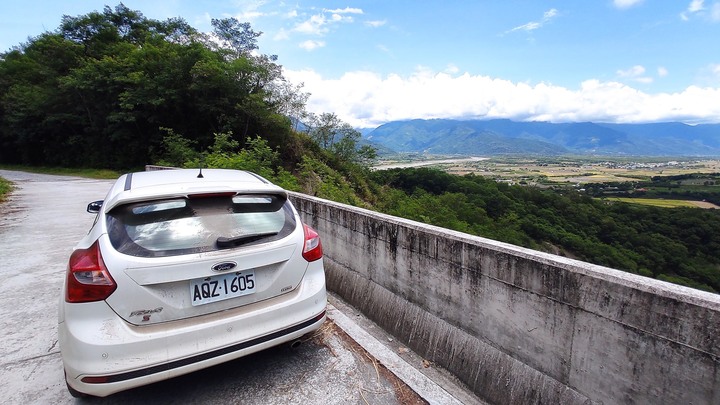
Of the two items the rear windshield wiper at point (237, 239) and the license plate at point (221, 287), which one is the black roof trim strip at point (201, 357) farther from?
the rear windshield wiper at point (237, 239)

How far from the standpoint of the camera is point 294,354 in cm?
314

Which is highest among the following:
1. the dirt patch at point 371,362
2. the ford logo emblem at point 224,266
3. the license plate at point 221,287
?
the ford logo emblem at point 224,266

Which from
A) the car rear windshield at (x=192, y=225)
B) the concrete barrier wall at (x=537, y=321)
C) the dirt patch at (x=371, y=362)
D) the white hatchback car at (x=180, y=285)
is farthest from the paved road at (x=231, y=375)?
the car rear windshield at (x=192, y=225)

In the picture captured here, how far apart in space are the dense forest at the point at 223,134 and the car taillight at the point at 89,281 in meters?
8.37

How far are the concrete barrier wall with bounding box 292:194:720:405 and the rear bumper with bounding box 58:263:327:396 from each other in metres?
1.54

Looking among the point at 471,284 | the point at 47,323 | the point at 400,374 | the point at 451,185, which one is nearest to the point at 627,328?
the point at 471,284

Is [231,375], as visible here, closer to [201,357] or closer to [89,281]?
[201,357]

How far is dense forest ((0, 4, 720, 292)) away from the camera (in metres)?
23.2

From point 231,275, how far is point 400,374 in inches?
62.5

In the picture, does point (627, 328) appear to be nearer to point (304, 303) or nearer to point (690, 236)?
point (304, 303)

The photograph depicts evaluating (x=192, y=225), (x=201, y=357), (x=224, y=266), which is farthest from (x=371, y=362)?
(x=192, y=225)

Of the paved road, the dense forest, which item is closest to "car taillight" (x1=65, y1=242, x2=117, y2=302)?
the paved road

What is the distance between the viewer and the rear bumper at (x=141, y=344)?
6.98 ft

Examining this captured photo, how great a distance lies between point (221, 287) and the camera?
2438mm
